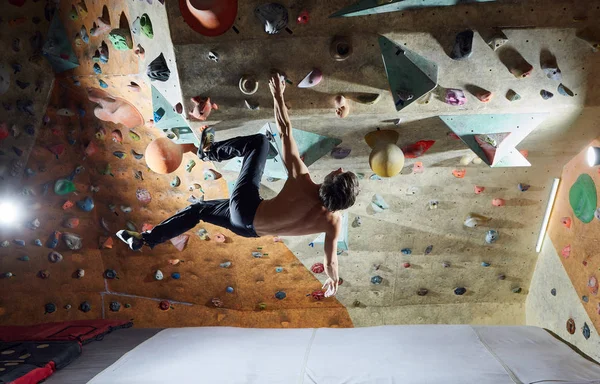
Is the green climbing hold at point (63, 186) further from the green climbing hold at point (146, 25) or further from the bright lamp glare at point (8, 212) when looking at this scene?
the green climbing hold at point (146, 25)

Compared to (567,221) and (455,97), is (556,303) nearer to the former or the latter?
(567,221)

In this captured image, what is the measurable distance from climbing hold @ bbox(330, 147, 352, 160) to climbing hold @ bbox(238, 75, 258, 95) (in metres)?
0.84

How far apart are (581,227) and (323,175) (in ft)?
7.14

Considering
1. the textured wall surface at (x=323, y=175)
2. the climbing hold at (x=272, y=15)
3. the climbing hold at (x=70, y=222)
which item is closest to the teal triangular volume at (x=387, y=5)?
the textured wall surface at (x=323, y=175)

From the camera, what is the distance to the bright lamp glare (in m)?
4.25

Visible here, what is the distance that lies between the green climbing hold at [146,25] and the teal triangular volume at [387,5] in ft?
3.89

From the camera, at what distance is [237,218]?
3018 mm

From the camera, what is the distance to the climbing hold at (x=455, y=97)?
2.95 metres

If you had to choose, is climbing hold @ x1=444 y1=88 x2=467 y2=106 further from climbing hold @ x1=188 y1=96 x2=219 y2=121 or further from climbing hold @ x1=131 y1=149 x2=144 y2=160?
climbing hold @ x1=131 y1=149 x2=144 y2=160

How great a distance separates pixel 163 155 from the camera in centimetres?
366

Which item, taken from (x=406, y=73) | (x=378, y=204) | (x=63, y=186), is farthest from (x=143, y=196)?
(x=406, y=73)

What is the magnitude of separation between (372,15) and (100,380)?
3293 millimetres

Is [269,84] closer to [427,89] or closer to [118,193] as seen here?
[427,89]

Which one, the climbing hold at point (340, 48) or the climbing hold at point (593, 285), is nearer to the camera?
the climbing hold at point (340, 48)
